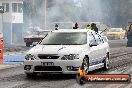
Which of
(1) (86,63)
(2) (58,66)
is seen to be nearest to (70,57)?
(2) (58,66)

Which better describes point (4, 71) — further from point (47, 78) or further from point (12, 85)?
point (12, 85)

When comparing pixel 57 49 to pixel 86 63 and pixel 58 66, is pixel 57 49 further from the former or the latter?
pixel 86 63

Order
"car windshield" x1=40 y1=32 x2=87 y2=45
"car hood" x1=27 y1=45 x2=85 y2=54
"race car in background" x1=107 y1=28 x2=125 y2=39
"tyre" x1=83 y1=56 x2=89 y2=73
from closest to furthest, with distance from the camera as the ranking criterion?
"car hood" x1=27 y1=45 x2=85 y2=54, "tyre" x1=83 y1=56 x2=89 y2=73, "car windshield" x1=40 y1=32 x2=87 y2=45, "race car in background" x1=107 y1=28 x2=125 y2=39

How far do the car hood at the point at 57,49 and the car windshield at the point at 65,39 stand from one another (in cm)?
43

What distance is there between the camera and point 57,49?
13266mm

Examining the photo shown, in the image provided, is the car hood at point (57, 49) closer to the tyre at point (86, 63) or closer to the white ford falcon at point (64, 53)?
the white ford falcon at point (64, 53)

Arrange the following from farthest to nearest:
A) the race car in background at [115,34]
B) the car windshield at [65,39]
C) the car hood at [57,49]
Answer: the race car in background at [115,34]
the car windshield at [65,39]
the car hood at [57,49]

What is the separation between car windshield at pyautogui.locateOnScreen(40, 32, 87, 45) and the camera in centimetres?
1418

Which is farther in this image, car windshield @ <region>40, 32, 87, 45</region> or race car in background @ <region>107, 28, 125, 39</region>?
race car in background @ <region>107, 28, 125, 39</region>

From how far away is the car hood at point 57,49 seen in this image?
43.1ft

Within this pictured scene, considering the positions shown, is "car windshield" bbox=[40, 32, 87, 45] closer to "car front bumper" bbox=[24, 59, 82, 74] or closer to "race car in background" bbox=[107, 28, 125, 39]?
"car front bumper" bbox=[24, 59, 82, 74]

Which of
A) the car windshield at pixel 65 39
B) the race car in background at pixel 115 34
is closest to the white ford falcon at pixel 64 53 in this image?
the car windshield at pixel 65 39

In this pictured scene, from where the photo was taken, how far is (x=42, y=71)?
43.1ft

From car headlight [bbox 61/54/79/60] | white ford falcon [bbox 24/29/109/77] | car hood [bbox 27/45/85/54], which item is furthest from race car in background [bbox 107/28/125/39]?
car headlight [bbox 61/54/79/60]
